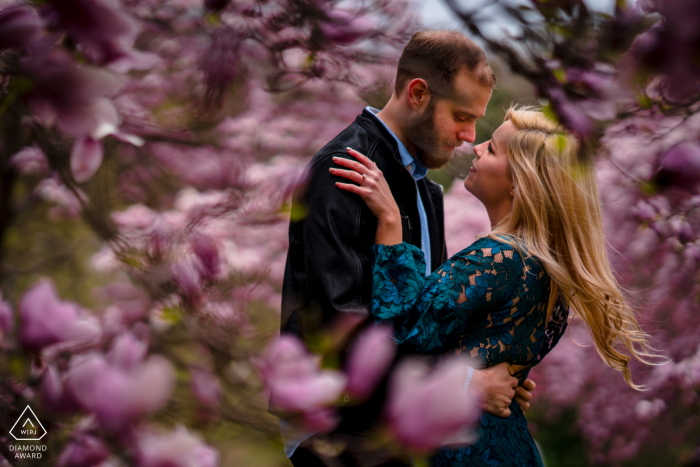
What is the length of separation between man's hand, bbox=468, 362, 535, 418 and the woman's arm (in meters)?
0.44

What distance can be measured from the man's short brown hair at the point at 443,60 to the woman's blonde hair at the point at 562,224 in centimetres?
21

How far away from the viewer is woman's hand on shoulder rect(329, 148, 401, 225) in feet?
4.24

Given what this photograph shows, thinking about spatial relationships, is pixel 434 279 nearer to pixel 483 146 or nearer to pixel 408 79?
pixel 483 146

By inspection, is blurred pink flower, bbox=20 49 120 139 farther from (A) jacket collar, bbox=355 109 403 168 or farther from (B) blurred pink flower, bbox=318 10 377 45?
(A) jacket collar, bbox=355 109 403 168

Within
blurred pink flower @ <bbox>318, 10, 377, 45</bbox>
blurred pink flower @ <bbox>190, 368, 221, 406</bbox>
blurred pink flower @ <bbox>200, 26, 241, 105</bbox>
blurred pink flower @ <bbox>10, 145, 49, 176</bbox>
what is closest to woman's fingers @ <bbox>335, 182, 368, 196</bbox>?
blurred pink flower @ <bbox>200, 26, 241, 105</bbox>

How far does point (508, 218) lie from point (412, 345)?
50cm

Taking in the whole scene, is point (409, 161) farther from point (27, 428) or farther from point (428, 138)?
point (27, 428)

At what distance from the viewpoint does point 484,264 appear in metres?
1.35

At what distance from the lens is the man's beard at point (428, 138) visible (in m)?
1.49

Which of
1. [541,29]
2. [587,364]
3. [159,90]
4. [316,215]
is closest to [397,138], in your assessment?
[316,215]

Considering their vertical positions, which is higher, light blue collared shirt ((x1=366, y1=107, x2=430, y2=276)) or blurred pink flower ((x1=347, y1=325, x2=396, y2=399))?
blurred pink flower ((x1=347, y1=325, x2=396, y2=399))

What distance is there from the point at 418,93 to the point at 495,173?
1.12 ft

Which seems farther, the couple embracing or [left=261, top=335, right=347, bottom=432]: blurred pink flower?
the couple embracing

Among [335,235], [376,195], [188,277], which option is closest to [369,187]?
[376,195]
